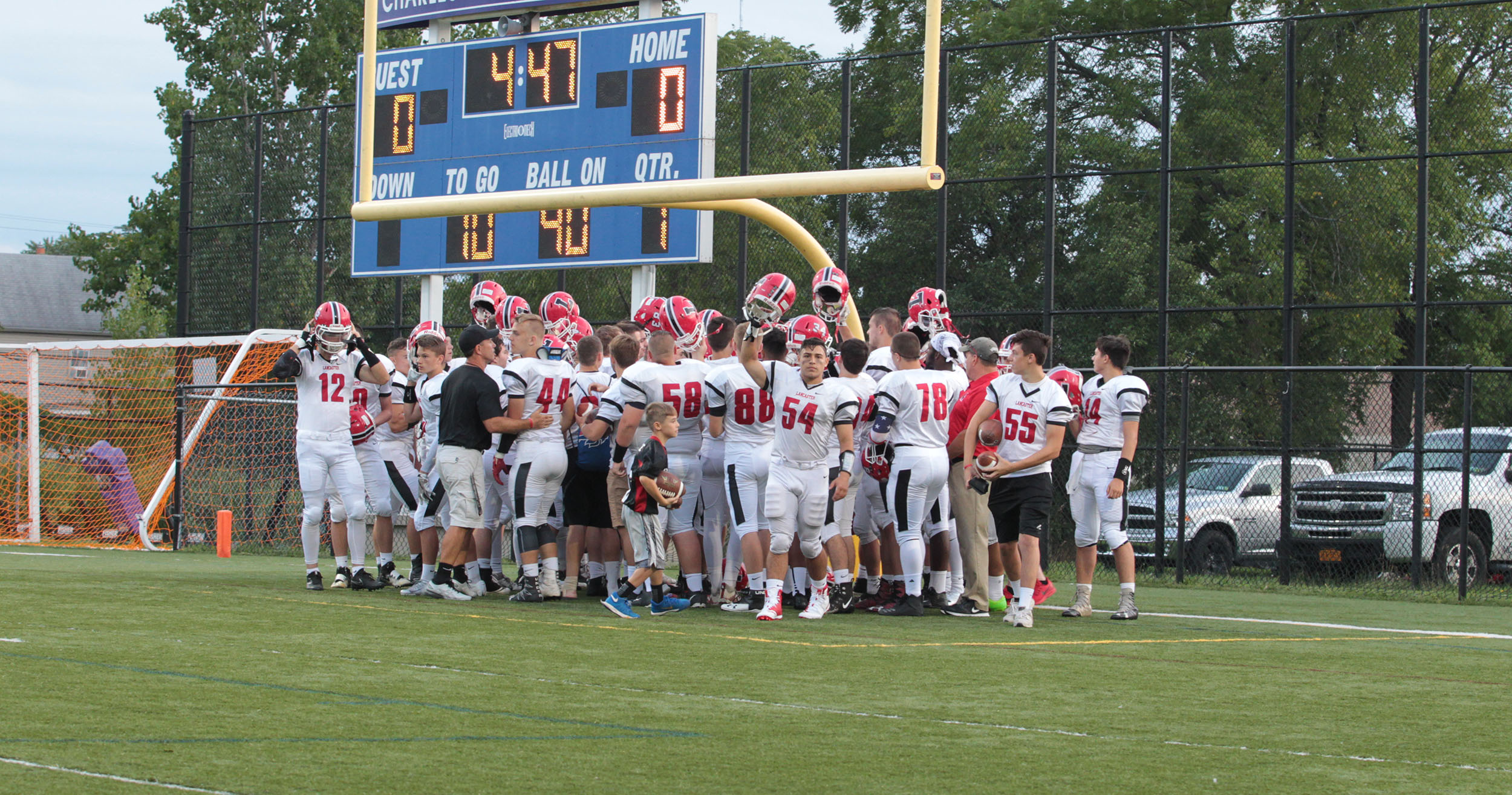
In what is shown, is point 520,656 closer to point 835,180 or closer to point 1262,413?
point 835,180

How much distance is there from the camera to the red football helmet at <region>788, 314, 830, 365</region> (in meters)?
10.0

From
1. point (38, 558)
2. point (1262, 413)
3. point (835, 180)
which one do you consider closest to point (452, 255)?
point (38, 558)

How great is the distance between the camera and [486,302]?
11781 millimetres

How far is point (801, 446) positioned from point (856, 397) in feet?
1.52

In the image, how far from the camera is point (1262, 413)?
16.9m

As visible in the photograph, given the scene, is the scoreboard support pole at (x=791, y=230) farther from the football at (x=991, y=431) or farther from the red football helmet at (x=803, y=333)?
the football at (x=991, y=431)

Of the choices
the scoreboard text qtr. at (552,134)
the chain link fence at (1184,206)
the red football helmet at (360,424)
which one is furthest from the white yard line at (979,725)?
the chain link fence at (1184,206)

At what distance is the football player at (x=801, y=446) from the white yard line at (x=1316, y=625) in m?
2.50

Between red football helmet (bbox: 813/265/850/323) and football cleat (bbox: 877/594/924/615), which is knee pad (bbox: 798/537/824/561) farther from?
red football helmet (bbox: 813/265/850/323)

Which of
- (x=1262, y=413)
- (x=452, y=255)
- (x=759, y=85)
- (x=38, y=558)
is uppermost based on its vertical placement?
(x=759, y=85)

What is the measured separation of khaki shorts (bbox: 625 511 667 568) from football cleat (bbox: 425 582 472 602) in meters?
1.42

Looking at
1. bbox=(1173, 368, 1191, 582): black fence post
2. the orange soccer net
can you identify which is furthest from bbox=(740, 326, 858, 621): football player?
the orange soccer net

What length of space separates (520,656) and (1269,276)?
16.2 meters

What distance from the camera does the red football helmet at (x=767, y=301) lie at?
999 cm
